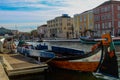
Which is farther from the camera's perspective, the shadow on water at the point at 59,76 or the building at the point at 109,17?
the building at the point at 109,17

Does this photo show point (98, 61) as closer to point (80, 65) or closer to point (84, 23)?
→ point (80, 65)

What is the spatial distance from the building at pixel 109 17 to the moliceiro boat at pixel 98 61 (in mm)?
58516

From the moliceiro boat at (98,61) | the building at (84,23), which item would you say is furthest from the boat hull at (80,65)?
the building at (84,23)

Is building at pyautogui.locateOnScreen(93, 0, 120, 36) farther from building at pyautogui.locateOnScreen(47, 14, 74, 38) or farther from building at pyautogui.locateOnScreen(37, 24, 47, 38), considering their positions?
building at pyautogui.locateOnScreen(37, 24, 47, 38)

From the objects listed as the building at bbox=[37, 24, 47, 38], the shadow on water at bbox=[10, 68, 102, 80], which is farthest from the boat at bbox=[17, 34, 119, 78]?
the building at bbox=[37, 24, 47, 38]

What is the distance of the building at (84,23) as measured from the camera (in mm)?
86312

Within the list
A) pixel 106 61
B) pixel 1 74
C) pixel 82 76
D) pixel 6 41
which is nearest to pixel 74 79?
pixel 82 76

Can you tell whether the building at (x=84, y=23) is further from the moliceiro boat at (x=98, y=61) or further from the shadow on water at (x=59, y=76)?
the moliceiro boat at (x=98, y=61)

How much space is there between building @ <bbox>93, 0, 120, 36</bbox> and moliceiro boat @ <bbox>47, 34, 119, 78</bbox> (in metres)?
58.5

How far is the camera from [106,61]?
14031 mm

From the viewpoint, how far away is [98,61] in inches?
573

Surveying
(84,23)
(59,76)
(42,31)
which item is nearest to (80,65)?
(59,76)

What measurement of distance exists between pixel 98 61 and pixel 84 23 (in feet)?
256

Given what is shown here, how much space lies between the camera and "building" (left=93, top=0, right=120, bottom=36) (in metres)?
74.5
